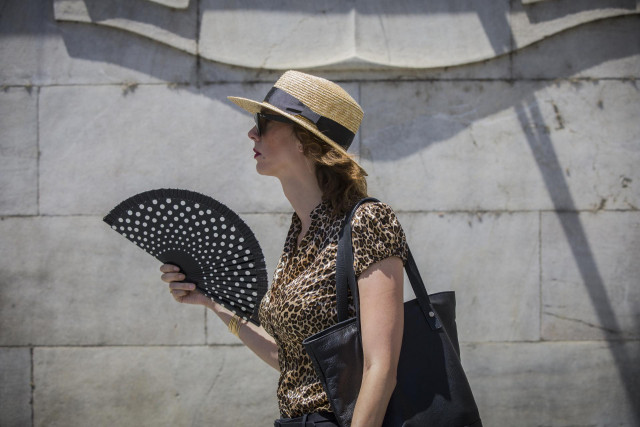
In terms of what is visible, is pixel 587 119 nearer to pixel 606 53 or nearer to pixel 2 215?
pixel 606 53

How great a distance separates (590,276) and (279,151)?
320 centimetres

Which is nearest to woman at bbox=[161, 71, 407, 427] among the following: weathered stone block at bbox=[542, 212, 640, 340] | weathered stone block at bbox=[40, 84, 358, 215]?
weathered stone block at bbox=[40, 84, 358, 215]

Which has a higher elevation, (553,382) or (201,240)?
(201,240)

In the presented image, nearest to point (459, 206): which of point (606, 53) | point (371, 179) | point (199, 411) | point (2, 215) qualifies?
point (371, 179)

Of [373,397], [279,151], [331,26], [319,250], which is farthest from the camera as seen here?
[331,26]

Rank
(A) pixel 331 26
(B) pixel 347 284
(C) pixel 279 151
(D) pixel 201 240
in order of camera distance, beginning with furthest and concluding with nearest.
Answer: (A) pixel 331 26 < (D) pixel 201 240 < (C) pixel 279 151 < (B) pixel 347 284

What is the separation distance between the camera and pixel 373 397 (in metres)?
1.93

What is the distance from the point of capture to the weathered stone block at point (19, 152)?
4688mm

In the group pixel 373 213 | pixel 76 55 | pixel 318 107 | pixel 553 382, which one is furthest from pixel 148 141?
pixel 553 382

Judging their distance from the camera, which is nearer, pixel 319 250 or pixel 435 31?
pixel 319 250

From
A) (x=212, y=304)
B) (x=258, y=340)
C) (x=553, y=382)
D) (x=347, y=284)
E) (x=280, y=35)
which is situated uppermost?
(x=280, y=35)

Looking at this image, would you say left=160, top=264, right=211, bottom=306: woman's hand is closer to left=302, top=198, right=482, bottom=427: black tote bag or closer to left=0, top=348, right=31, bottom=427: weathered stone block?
left=302, top=198, right=482, bottom=427: black tote bag

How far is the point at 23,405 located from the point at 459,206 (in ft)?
11.1

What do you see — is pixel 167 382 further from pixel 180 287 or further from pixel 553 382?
pixel 553 382
